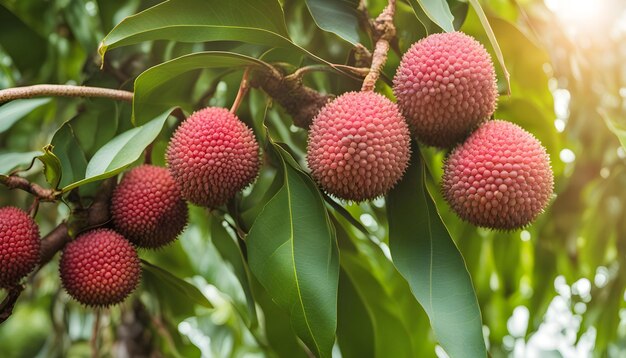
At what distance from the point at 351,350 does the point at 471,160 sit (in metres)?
0.47

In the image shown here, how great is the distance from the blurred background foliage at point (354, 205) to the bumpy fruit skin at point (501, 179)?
0.82ft

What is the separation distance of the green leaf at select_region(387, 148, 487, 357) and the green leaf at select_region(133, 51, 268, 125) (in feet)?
0.96

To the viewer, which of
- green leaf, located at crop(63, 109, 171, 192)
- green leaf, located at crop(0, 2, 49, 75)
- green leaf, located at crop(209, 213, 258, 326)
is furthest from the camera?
green leaf, located at crop(0, 2, 49, 75)

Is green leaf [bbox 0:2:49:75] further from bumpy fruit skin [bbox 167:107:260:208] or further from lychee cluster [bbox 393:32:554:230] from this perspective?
lychee cluster [bbox 393:32:554:230]

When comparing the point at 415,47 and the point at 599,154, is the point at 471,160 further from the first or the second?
the point at 599,154

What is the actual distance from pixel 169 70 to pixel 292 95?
0.63ft

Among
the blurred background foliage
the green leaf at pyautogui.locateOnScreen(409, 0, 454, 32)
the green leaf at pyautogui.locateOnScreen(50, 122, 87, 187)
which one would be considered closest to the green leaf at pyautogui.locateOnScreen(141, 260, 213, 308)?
the blurred background foliage

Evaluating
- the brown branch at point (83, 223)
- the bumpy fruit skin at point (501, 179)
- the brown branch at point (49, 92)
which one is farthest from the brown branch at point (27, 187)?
the bumpy fruit skin at point (501, 179)

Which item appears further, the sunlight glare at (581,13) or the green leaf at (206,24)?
the sunlight glare at (581,13)

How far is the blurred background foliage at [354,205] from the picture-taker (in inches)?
47.0

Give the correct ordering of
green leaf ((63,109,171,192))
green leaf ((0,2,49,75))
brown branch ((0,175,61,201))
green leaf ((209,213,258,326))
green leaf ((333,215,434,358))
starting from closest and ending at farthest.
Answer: green leaf ((63,109,171,192))
brown branch ((0,175,61,201))
green leaf ((209,213,258,326))
green leaf ((333,215,434,358))
green leaf ((0,2,49,75))

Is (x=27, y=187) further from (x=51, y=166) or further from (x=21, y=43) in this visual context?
(x=21, y=43)

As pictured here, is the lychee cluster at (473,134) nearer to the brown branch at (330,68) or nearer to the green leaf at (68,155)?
the brown branch at (330,68)

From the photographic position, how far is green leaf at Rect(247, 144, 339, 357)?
87 centimetres
